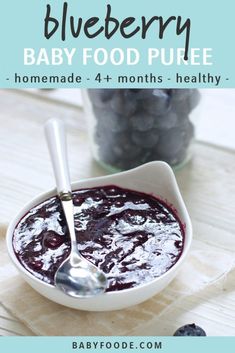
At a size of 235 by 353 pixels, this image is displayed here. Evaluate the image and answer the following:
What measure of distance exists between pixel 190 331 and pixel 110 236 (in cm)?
24

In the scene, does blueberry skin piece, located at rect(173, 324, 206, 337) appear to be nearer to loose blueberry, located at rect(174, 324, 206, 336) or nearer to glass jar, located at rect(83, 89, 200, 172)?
loose blueberry, located at rect(174, 324, 206, 336)

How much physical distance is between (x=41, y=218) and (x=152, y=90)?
445 mm

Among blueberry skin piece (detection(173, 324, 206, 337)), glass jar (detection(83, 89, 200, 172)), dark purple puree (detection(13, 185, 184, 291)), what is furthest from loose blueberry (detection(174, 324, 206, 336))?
glass jar (detection(83, 89, 200, 172))

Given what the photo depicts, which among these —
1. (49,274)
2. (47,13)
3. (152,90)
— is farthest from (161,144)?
(49,274)

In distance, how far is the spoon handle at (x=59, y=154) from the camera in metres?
1.50

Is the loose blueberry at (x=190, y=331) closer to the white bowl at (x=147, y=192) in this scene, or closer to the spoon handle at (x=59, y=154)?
the white bowl at (x=147, y=192)

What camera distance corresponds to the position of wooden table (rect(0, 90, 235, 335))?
54.0 inches

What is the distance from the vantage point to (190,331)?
50.3 inches

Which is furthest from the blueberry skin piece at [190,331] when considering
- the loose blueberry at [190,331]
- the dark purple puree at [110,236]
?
the dark purple puree at [110,236]

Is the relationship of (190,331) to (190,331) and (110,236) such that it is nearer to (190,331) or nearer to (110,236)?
(190,331)

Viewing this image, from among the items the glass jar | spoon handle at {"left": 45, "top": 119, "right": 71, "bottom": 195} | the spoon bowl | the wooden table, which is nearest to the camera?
the spoon bowl

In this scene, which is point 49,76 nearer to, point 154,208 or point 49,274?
point 154,208

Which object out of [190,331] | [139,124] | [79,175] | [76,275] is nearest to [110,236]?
[76,275]

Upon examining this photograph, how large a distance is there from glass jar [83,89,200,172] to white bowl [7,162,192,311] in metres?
0.17
